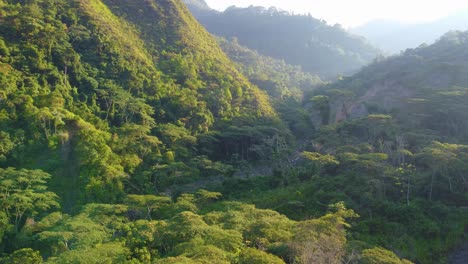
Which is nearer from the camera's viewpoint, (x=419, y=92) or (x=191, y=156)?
(x=191, y=156)

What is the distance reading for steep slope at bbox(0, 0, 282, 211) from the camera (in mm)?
28406

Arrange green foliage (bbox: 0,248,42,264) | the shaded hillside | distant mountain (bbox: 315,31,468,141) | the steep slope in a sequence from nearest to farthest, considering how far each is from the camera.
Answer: green foliage (bbox: 0,248,42,264) < the steep slope < distant mountain (bbox: 315,31,468,141) < the shaded hillside

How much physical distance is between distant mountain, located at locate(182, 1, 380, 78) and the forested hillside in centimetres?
5976

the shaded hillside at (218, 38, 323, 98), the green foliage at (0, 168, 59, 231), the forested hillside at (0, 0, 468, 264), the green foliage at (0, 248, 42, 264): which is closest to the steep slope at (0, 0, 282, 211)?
the forested hillside at (0, 0, 468, 264)

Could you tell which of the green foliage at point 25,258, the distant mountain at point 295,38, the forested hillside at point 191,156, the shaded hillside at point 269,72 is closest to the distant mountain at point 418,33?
the distant mountain at point 295,38

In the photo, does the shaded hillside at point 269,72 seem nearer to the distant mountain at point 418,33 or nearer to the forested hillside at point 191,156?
the forested hillside at point 191,156

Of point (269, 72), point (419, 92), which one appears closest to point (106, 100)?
point (419, 92)

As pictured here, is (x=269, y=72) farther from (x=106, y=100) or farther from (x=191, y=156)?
(x=106, y=100)

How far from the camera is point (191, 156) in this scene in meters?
36.0

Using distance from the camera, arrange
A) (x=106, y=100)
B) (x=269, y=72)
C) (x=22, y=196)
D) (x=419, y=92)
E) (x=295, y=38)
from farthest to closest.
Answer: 1. (x=295, y=38)
2. (x=269, y=72)
3. (x=419, y=92)
4. (x=106, y=100)
5. (x=22, y=196)

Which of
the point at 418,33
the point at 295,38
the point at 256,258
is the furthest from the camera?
the point at 418,33

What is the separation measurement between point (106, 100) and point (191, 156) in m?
9.36

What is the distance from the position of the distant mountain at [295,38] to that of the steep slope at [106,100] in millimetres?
65573

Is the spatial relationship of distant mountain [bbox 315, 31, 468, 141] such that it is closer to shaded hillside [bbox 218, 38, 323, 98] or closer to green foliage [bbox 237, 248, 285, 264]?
shaded hillside [bbox 218, 38, 323, 98]
